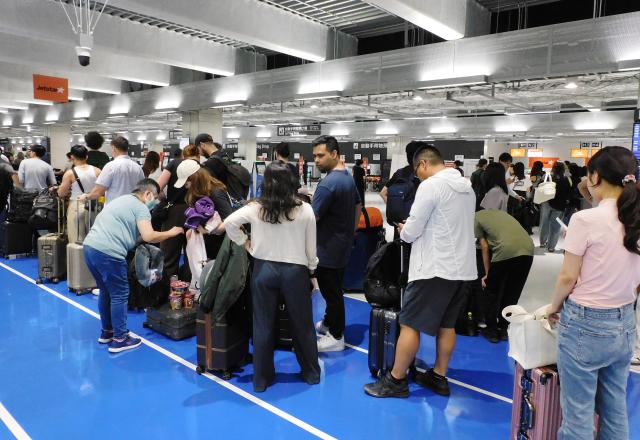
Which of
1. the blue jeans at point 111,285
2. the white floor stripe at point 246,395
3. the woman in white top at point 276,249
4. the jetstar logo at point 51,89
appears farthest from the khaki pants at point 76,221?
the jetstar logo at point 51,89

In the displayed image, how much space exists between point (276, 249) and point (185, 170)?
2.07 m

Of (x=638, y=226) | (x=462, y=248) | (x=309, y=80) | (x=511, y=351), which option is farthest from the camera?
(x=309, y=80)

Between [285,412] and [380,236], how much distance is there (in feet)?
10.0

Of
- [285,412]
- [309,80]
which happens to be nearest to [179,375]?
[285,412]

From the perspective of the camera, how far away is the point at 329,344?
12.5 ft

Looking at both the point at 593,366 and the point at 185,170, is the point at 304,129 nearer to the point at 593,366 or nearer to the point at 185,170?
the point at 185,170

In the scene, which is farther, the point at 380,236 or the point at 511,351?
the point at 380,236

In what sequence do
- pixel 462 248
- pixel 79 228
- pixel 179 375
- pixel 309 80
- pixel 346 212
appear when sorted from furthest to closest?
pixel 309 80, pixel 79 228, pixel 346 212, pixel 179 375, pixel 462 248

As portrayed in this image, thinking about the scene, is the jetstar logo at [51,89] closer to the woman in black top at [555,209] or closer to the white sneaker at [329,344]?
the white sneaker at [329,344]

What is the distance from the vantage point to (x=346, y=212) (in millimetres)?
3605

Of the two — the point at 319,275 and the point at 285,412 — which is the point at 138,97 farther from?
the point at 285,412

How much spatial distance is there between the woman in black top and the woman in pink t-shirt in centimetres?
641

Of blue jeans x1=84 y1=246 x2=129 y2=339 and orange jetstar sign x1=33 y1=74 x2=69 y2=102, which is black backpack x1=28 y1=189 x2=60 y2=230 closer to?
blue jeans x1=84 y1=246 x2=129 y2=339

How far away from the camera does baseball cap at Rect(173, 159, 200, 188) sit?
4.63 metres
